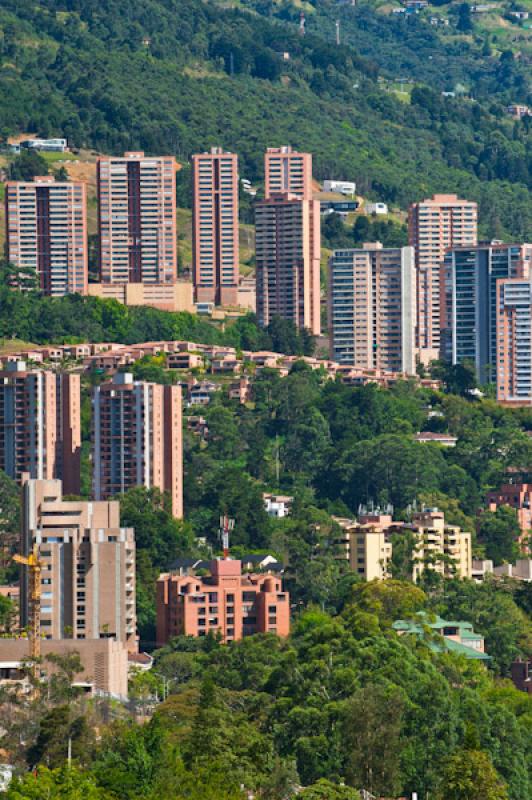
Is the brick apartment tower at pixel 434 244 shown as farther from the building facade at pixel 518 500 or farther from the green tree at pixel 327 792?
the green tree at pixel 327 792

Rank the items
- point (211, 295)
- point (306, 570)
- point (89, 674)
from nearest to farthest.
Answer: point (89, 674) → point (306, 570) → point (211, 295)

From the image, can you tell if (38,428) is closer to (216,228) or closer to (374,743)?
(216,228)

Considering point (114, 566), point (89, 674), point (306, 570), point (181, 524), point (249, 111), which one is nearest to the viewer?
point (89, 674)

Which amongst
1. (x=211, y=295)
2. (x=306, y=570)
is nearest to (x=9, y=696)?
(x=306, y=570)

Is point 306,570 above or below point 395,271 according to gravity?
below

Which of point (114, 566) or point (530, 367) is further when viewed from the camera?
point (530, 367)

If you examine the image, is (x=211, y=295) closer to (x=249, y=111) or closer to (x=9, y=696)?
(x=249, y=111)

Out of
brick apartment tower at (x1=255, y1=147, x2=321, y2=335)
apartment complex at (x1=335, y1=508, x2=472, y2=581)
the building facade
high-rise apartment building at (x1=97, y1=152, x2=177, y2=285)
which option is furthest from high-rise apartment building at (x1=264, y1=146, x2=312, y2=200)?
apartment complex at (x1=335, y1=508, x2=472, y2=581)
